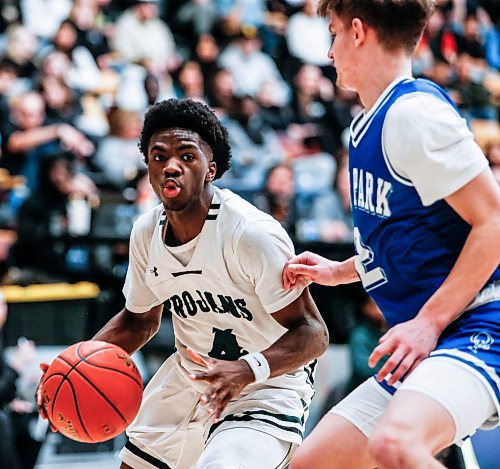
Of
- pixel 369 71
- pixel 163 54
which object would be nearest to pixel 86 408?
pixel 369 71

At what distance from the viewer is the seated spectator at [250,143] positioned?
8968 millimetres

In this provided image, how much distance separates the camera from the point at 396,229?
2926mm

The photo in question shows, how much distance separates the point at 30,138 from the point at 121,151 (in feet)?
2.82

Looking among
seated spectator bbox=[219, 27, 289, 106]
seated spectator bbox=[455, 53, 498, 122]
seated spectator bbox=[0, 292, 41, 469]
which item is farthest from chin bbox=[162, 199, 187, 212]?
seated spectator bbox=[455, 53, 498, 122]

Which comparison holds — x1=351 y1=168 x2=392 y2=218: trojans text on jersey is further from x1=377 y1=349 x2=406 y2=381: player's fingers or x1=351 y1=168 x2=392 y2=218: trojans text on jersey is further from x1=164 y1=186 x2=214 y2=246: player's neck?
x1=164 y1=186 x2=214 y2=246: player's neck

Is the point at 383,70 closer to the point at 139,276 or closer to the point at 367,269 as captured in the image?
the point at 367,269

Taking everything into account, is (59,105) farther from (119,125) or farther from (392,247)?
(392,247)

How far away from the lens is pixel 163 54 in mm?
10320

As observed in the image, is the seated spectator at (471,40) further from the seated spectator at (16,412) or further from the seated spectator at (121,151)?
the seated spectator at (16,412)

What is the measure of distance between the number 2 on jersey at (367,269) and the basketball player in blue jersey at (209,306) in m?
0.52

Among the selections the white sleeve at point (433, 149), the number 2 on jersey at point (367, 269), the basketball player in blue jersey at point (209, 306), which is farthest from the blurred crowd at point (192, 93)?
the white sleeve at point (433, 149)

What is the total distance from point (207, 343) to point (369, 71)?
1.38 meters

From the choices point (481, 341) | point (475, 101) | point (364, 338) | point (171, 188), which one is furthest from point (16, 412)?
point (475, 101)

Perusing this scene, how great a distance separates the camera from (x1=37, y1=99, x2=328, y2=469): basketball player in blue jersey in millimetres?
3627
